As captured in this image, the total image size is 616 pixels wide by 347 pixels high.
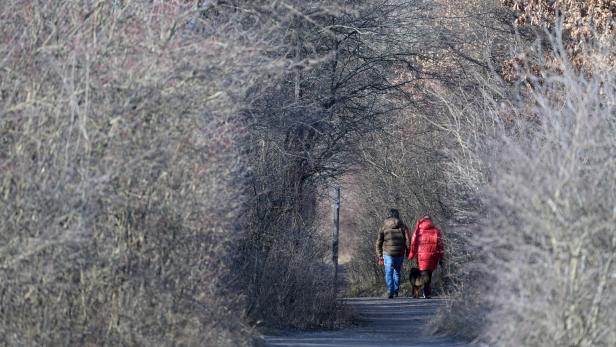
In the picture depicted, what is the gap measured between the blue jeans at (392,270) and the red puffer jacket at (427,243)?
638mm

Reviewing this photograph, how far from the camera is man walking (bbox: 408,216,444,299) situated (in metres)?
20.2

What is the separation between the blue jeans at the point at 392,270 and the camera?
21.1 metres

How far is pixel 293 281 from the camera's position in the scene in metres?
16.0

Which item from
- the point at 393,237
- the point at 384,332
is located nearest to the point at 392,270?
the point at 393,237

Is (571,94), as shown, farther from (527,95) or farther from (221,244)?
(527,95)

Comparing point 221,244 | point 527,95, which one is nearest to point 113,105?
point 221,244

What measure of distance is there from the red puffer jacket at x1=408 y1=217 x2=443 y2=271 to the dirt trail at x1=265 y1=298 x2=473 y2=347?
0.88 metres

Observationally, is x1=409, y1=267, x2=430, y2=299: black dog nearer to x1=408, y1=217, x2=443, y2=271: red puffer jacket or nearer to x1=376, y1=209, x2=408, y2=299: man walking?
x1=376, y1=209, x2=408, y2=299: man walking

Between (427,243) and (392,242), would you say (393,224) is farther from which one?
(427,243)

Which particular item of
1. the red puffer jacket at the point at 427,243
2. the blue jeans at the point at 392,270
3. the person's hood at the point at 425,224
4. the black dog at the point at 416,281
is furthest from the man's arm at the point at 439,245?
the black dog at the point at 416,281

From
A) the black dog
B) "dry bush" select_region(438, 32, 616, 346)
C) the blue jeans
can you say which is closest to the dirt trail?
the blue jeans

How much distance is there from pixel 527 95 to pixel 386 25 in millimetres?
2927

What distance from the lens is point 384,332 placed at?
16219 mm

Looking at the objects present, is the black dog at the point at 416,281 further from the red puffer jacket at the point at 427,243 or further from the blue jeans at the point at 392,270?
the red puffer jacket at the point at 427,243
